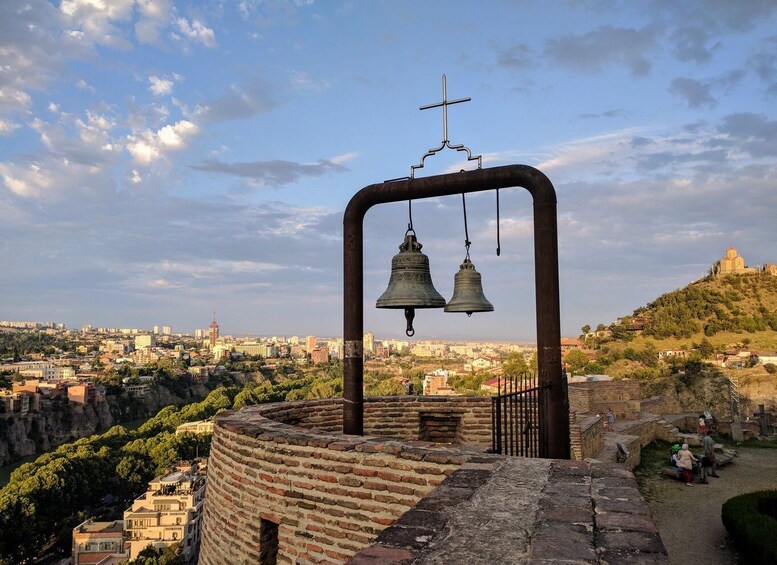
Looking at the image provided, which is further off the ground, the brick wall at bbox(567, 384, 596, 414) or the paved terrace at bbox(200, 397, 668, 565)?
the paved terrace at bbox(200, 397, 668, 565)

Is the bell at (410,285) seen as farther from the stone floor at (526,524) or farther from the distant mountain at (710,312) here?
the distant mountain at (710,312)

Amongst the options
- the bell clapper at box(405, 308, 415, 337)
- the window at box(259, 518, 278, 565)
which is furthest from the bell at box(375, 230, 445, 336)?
the window at box(259, 518, 278, 565)

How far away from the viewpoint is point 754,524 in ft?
26.6

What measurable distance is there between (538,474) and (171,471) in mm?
51631

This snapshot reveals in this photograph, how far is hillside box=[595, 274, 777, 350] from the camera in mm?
54312

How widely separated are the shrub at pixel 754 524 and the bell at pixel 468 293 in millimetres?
6016

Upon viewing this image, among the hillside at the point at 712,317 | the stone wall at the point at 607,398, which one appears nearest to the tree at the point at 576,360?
the hillside at the point at 712,317

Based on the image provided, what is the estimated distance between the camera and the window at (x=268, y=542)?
13.3ft

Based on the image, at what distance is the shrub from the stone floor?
21.7 feet

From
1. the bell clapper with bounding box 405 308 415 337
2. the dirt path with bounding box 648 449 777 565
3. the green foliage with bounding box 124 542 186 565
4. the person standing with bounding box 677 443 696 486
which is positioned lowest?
the green foliage with bounding box 124 542 186 565

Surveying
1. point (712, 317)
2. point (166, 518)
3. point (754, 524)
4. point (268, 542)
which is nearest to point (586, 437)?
point (754, 524)

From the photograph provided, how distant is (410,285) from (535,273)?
3.97ft

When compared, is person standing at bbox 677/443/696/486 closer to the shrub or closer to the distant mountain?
the shrub

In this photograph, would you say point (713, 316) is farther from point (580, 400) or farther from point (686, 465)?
point (686, 465)
